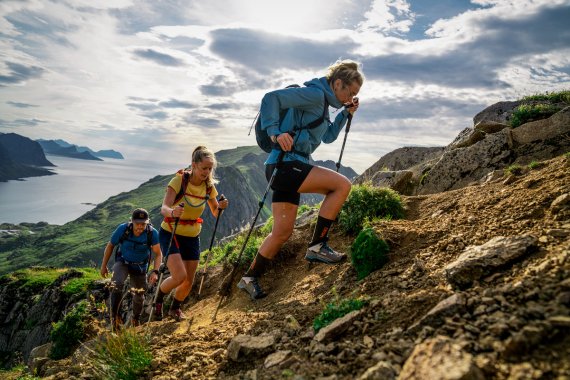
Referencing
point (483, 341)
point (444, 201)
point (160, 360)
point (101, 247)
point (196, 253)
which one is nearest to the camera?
point (483, 341)

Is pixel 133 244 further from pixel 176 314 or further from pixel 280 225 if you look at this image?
pixel 280 225

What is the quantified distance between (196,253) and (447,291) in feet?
17.0

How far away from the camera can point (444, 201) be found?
7723 millimetres

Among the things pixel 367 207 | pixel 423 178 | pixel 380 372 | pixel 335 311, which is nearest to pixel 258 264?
pixel 335 311

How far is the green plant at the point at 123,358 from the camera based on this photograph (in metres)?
3.67

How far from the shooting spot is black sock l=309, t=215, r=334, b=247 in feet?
18.0

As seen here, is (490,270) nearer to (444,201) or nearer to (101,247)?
(444,201)

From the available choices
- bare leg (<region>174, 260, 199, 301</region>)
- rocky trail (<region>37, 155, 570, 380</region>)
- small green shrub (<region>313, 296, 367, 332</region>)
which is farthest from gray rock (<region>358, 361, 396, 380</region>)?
bare leg (<region>174, 260, 199, 301</region>)

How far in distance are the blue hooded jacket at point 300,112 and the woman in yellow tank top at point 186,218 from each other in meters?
1.73

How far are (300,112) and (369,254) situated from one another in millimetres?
2373

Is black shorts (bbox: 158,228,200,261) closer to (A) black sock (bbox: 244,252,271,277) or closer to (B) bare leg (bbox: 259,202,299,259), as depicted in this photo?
(A) black sock (bbox: 244,252,271,277)

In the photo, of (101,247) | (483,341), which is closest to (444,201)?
(483,341)

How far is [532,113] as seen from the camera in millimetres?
10516

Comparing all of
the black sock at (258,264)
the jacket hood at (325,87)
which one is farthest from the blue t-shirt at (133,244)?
the jacket hood at (325,87)
